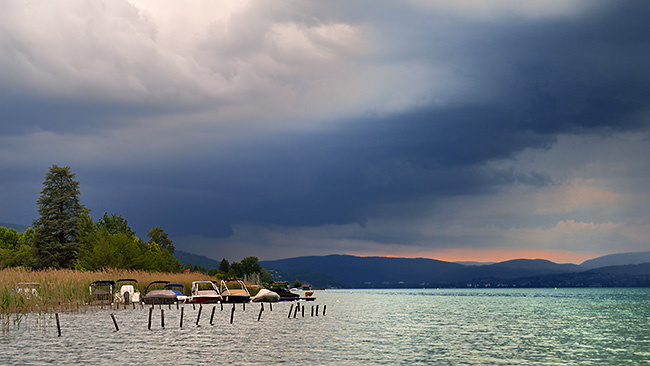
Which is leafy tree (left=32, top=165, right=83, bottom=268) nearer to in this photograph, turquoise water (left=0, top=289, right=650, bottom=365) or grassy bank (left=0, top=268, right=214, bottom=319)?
grassy bank (left=0, top=268, right=214, bottom=319)

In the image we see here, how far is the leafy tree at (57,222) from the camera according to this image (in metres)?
123

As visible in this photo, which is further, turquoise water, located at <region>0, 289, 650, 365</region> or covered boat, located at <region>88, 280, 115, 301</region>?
covered boat, located at <region>88, 280, 115, 301</region>

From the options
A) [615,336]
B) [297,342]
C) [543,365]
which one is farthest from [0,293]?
[615,336]

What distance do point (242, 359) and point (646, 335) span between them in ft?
117

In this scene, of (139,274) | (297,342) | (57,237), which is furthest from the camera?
(57,237)

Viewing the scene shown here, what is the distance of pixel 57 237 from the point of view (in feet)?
414

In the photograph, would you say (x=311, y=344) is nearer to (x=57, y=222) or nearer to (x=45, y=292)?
(x=45, y=292)

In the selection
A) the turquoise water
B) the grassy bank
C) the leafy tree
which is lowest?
the turquoise water

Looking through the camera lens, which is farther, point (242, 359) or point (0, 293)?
point (0, 293)

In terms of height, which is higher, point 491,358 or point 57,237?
point 57,237

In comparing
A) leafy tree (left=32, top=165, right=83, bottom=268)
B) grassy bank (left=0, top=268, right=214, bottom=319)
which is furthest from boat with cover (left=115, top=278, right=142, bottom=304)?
leafy tree (left=32, top=165, right=83, bottom=268)

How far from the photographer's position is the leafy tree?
123250 millimetres

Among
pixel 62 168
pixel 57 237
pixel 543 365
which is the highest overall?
pixel 62 168

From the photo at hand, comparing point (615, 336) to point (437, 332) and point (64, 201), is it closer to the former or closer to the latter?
point (437, 332)
